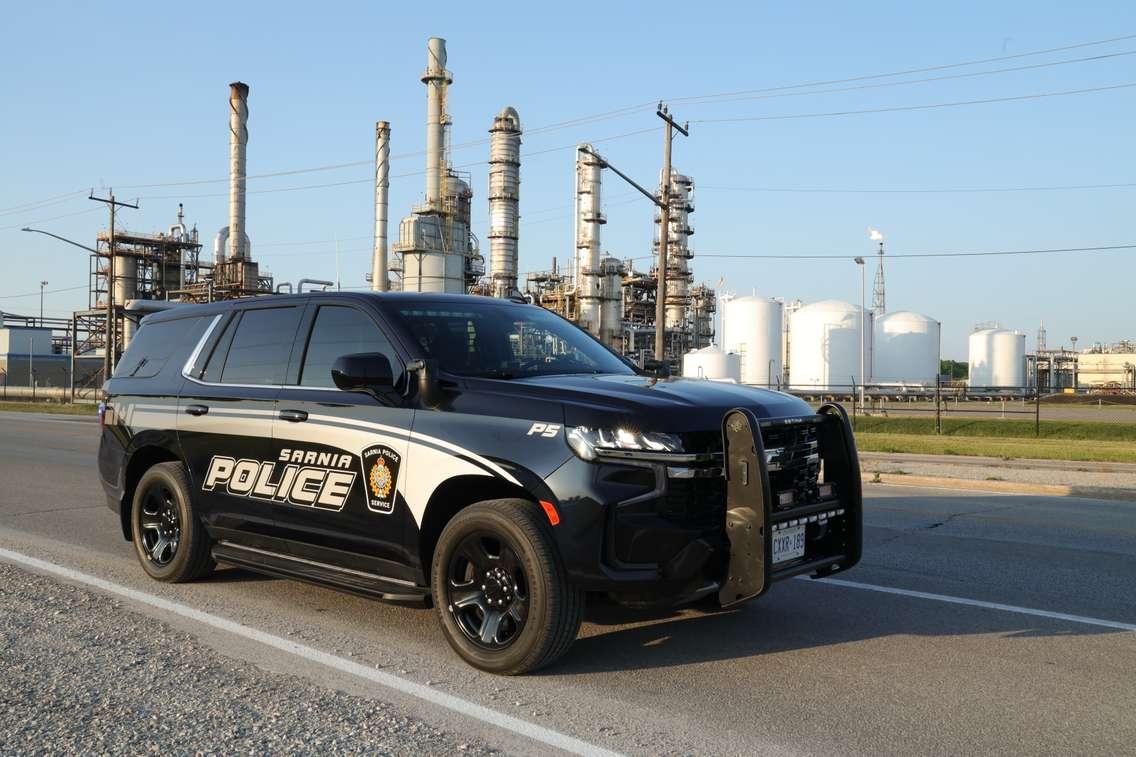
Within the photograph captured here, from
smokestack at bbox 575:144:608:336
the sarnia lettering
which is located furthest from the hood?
smokestack at bbox 575:144:608:336

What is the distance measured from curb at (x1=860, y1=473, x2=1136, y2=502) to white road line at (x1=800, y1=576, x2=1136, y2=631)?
6.84 metres

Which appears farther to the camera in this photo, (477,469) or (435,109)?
(435,109)

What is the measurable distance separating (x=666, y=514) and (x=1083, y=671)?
2.36m

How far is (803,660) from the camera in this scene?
515 centimetres

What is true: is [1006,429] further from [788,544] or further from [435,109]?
[435,109]

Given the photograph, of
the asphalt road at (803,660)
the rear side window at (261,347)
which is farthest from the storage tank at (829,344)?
the rear side window at (261,347)

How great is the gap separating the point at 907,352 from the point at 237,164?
4633cm

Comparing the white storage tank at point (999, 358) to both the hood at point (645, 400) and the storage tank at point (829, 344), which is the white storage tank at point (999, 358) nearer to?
the storage tank at point (829, 344)

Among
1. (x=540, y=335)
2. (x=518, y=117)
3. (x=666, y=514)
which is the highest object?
(x=518, y=117)

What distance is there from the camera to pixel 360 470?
5.45 m

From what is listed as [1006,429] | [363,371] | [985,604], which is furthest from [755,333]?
[363,371]

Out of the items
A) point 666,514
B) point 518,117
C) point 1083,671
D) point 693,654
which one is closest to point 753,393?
point 666,514

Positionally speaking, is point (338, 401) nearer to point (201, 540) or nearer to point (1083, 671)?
point (201, 540)

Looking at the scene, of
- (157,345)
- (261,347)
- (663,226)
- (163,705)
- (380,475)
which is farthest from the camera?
(663,226)
